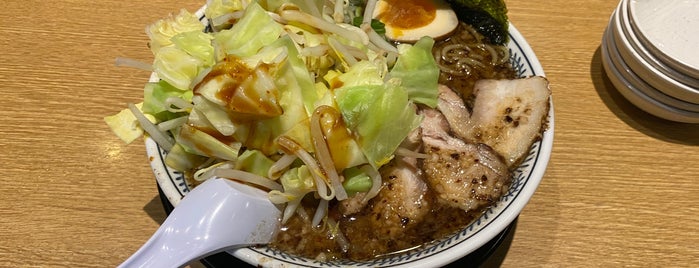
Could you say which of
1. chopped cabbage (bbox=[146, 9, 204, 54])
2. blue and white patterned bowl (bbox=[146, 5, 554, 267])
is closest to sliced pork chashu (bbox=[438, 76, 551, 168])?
blue and white patterned bowl (bbox=[146, 5, 554, 267])

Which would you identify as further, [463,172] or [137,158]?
[137,158]

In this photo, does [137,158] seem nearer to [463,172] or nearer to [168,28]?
[168,28]

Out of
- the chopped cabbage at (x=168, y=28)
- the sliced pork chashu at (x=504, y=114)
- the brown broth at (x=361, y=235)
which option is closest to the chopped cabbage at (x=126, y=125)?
the chopped cabbage at (x=168, y=28)

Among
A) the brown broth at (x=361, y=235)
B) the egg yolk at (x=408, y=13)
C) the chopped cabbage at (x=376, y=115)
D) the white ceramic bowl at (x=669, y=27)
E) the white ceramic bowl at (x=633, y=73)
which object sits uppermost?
the chopped cabbage at (x=376, y=115)

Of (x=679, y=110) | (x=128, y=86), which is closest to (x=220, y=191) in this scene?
(x=128, y=86)

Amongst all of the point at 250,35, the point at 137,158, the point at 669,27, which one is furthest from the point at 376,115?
the point at 669,27

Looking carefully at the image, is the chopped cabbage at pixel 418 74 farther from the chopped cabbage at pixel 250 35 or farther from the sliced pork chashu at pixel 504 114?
the chopped cabbage at pixel 250 35
